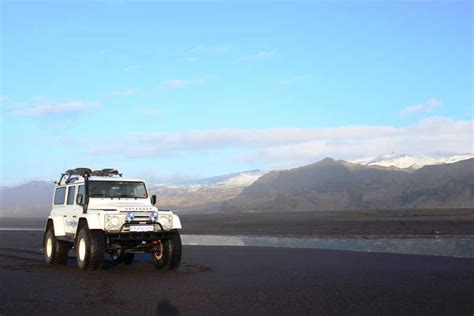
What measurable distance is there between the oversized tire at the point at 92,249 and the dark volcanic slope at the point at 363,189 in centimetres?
6738

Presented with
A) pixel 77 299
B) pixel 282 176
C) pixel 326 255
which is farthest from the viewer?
pixel 282 176

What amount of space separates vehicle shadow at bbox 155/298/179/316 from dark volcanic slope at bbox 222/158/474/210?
231 feet

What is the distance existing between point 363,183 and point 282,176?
1964 cm

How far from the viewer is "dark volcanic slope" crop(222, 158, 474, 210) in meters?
81.3

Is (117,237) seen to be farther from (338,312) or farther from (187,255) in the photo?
(338,312)

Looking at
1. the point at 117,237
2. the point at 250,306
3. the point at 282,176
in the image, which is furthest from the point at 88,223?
the point at 282,176

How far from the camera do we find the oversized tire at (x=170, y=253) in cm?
1493

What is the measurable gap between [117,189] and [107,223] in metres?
2.15

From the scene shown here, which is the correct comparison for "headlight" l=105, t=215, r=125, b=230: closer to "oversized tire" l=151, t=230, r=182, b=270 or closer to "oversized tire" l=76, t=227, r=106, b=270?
"oversized tire" l=76, t=227, r=106, b=270

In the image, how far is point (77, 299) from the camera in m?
10.5

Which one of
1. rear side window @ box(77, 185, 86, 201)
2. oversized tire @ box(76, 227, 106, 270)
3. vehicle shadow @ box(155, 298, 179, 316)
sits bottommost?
vehicle shadow @ box(155, 298, 179, 316)

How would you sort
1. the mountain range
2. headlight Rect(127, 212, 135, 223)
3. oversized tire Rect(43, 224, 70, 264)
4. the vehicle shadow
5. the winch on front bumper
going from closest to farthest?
1. the vehicle shadow
2. the winch on front bumper
3. headlight Rect(127, 212, 135, 223)
4. oversized tire Rect(43, 224, 70, 264)
5. the mountain range

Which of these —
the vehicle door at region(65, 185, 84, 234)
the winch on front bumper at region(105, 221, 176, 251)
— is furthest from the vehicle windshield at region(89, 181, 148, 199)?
the winch on front bumper at region(105, 221, 176, 251)

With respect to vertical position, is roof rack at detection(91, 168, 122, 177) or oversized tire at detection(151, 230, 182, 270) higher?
roof rack at detection(91, 168, 122, 177)
